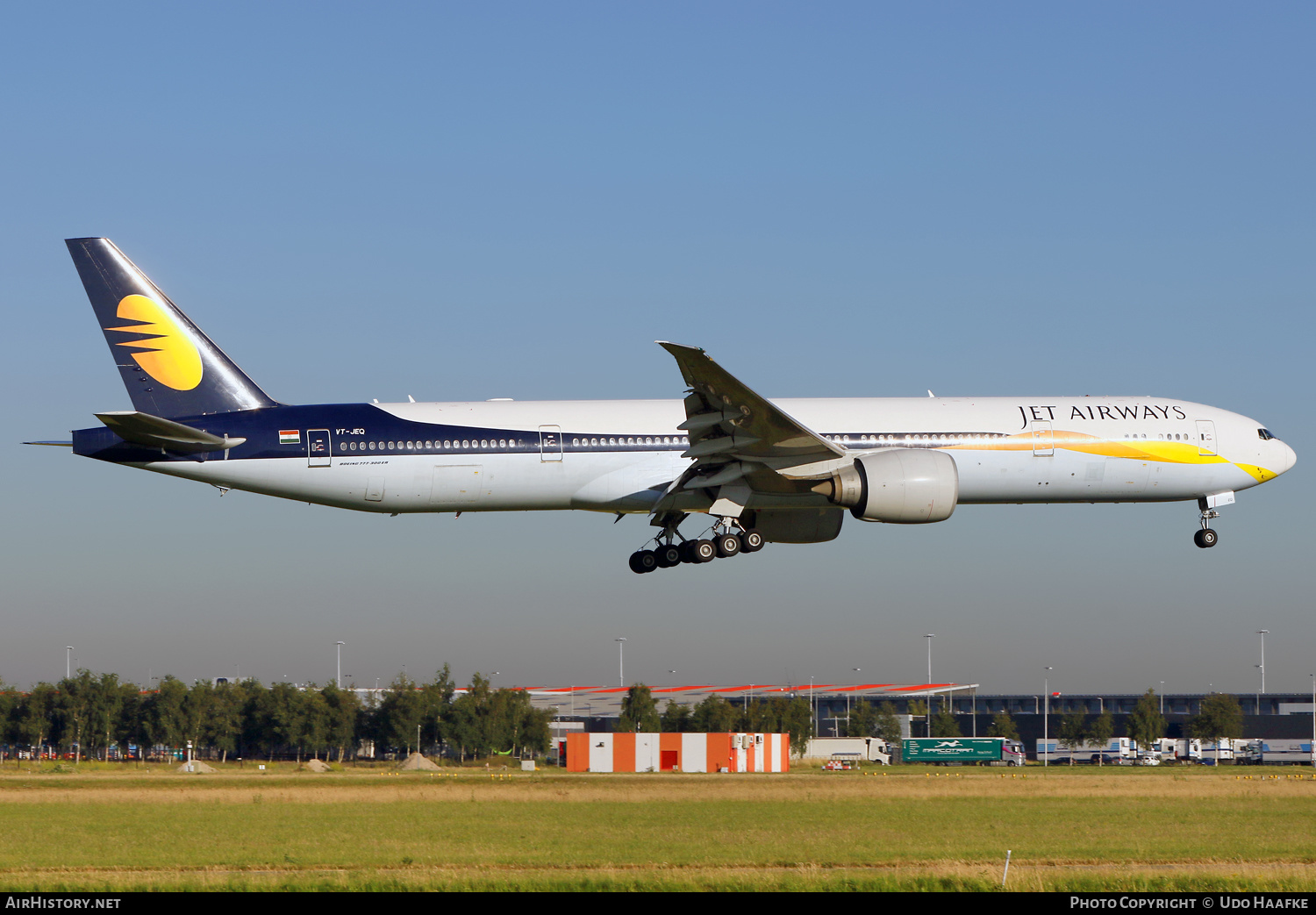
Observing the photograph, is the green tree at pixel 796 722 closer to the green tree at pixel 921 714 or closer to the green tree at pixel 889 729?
the green tree at pixel 889 729

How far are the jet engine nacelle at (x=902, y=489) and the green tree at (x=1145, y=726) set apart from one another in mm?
88597

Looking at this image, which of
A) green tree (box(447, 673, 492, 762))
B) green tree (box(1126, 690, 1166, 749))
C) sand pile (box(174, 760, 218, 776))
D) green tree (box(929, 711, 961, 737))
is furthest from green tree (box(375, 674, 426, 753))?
green tree (box(1126, 690, 1166, 749))

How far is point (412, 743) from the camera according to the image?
4060 inches

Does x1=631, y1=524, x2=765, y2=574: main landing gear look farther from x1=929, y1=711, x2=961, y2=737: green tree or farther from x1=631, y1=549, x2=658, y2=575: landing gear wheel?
x1=929, y1=711, x2=961, y2=737: green tree

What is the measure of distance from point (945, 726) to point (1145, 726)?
53.6 feet

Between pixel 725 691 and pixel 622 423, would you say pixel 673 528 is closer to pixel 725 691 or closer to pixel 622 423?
pixel 622 423

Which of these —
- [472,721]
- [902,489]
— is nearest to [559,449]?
[902,489]

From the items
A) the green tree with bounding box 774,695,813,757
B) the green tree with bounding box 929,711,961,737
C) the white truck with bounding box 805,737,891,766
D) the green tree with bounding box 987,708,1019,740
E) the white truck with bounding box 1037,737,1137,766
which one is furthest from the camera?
the green tree with bounding box 987,708,1019,740

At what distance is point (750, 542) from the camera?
37.2m

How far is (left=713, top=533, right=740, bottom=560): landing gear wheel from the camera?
37.0 metres

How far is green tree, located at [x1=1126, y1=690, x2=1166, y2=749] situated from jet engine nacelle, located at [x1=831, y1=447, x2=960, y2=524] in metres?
88.6

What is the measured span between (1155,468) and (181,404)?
27.1 metres
